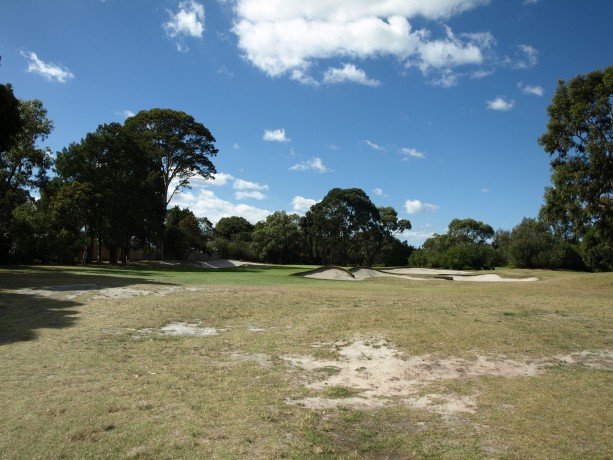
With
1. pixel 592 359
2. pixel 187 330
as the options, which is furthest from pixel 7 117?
pixel 592 359

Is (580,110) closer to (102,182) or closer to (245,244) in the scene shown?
(102,182)

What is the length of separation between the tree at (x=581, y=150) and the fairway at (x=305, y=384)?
675 inches

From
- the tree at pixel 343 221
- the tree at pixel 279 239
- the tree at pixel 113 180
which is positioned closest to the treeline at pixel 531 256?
the tree at pixel 343 221

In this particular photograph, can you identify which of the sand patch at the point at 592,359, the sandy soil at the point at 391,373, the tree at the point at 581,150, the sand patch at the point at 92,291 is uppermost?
the tree at the point at 581,150

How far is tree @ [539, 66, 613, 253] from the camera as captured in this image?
1130 inches

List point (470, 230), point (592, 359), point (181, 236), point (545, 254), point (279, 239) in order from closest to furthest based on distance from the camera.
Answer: point (592, 359)
point (545, 254)
point (181, 236)
point (279, 239)
point (470, 230)

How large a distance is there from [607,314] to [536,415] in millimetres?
11055

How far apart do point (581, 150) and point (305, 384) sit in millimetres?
29987

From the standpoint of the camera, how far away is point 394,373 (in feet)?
27.7

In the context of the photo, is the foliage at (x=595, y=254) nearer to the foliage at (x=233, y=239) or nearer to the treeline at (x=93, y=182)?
the treeline at (x=93, y=182)

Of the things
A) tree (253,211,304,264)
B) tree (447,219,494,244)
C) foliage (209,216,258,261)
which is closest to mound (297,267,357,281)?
tree (253,211,304,264)

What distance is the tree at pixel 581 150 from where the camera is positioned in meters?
28.7

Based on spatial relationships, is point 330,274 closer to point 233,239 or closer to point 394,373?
point 394,373

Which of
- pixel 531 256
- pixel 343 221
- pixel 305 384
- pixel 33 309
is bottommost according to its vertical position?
pixel 305 384
